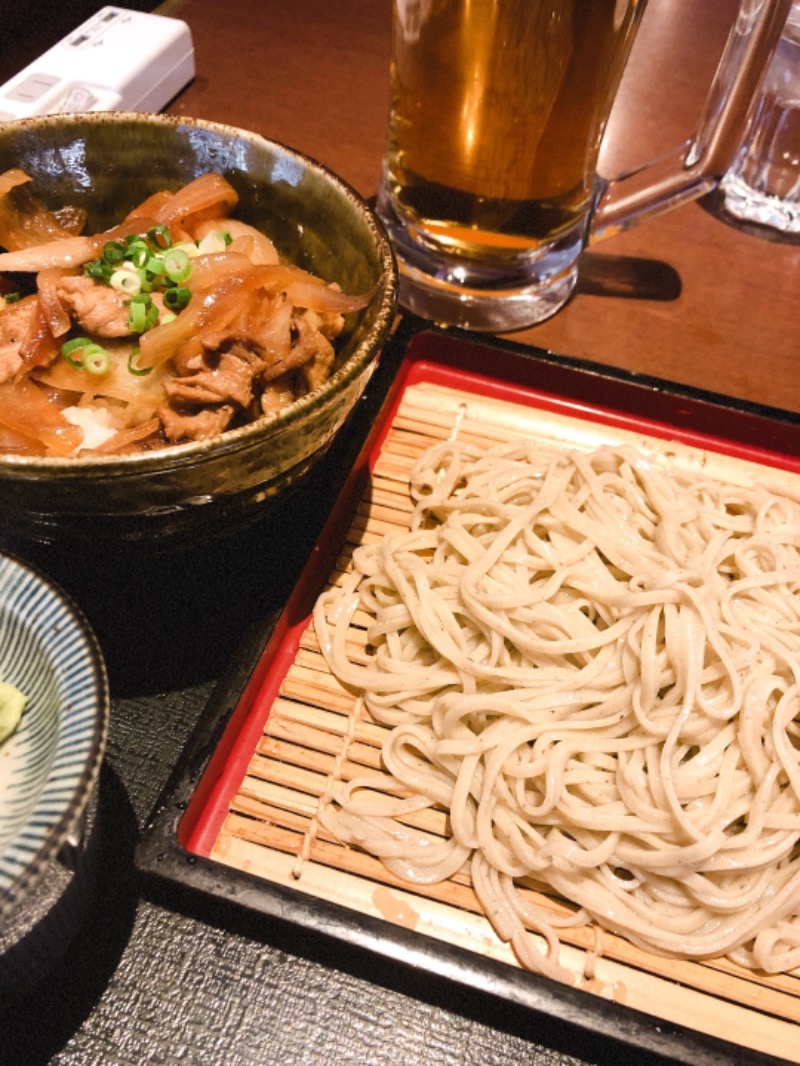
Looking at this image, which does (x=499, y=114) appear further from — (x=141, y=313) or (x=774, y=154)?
(x=774, y=154)

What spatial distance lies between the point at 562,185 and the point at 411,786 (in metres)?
1.36

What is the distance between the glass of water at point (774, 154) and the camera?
7.82ft

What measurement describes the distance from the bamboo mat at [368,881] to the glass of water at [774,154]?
2008mm

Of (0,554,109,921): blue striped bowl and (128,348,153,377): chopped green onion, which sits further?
(128,348,153,377): chopped green onion

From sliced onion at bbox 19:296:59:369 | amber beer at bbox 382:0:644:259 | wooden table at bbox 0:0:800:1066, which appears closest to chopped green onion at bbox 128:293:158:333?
sliced onion at bbox 19:296:59:369

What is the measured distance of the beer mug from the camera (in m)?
1.63

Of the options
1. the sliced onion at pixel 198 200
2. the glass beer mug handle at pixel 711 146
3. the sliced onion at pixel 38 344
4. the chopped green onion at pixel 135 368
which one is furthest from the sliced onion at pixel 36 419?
the glass beer mug handle at pixel 711 146

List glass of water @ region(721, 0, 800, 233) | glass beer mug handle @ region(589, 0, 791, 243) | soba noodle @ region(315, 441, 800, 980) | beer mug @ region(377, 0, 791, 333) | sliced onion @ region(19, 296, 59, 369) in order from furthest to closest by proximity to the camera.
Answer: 1. glass of water @ region(721, 0, 800, 233)
2. glass beer mug handle @ region(589, 0, 791, 243)
3. beer mug @ region(377, 0, 791, 333)
4. sliced onion @ region(19, 296, 59, 369)
5. soba noodle @ region(315, 441, 800, 980)

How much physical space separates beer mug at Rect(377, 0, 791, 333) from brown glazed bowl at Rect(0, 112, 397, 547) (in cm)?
44

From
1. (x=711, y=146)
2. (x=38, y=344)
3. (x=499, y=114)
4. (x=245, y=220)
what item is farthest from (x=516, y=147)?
(x=38, y=344)

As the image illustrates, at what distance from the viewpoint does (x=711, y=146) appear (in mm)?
1935

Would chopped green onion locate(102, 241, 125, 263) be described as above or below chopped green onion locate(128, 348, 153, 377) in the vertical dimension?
above

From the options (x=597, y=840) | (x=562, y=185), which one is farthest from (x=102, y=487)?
(x=562, y=185)

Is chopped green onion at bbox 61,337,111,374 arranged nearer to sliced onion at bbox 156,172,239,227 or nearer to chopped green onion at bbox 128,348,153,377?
chopped green onion at bbox 128,348,153,377
